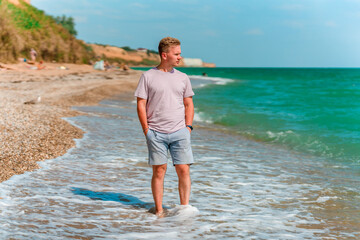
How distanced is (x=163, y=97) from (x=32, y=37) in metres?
46.6

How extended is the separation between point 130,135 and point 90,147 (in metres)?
2.10

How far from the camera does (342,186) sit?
22.0 ft

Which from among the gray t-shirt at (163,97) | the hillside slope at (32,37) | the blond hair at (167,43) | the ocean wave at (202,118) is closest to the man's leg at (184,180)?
the gray t-shirt at (163,97)

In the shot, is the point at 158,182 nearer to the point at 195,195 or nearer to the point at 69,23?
the point at 195,195

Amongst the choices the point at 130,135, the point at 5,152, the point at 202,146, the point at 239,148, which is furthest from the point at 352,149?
the point at 5,152

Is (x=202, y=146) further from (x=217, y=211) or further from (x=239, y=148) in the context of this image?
(x=217, y=211)

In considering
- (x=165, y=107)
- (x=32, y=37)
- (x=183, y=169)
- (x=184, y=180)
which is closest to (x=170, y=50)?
(x=165, y=107)

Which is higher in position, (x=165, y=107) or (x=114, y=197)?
(x=165, y=107)

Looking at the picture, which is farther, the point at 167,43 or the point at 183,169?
the point at 183,169

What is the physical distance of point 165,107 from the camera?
4477 mm

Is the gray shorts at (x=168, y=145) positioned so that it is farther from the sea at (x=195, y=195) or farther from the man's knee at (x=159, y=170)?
Answer: the sea at (x=195, y=195)

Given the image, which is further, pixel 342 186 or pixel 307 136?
pixel 307 136

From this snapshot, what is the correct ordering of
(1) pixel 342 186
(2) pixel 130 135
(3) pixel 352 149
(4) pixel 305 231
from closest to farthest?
1. (4) pixel 305 231
2. (1) pixel 342 186
3. (2) pixel 130 135
4. (3) pixel 352 149

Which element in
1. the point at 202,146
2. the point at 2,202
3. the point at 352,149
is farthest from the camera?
the point at 352,149
